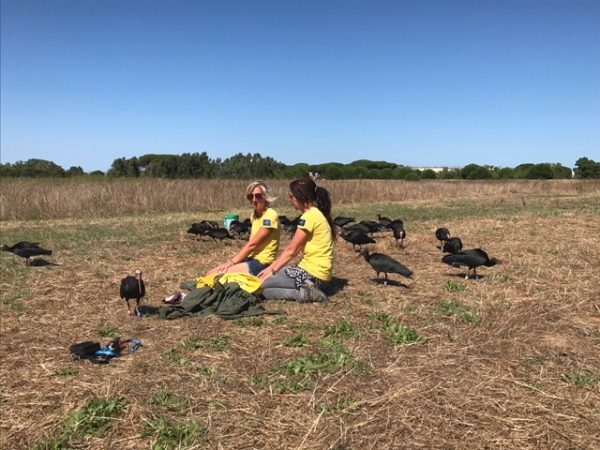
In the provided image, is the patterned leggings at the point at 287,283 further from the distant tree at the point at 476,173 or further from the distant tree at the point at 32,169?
the distant tree at the point at 476,173

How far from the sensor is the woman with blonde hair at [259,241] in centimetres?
643

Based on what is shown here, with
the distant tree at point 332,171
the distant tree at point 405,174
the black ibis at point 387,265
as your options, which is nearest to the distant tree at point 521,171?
the distant tree at point 405,174

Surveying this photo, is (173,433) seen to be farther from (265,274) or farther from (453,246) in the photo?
(453,246)

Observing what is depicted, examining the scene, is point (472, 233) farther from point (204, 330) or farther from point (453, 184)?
point (453, 184)

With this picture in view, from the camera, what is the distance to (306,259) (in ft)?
20.2

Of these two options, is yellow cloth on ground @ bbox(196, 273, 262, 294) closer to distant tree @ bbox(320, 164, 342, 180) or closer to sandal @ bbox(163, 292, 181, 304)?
sandal @ bbox(163, 292, 181, 304)

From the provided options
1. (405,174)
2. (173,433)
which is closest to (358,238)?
(173,433)

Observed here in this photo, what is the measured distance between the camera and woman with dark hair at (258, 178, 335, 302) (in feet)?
19.5

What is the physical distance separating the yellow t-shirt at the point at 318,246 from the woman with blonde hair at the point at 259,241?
618mm

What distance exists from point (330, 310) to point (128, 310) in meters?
2.36

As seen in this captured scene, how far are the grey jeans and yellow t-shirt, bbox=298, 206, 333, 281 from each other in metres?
0.26

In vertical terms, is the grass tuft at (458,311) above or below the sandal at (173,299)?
below

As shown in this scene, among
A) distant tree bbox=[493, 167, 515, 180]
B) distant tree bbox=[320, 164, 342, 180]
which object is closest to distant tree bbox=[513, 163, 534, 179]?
distant tree bbox=[493, 167, 515, 180]

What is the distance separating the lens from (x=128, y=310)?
18.7ft
